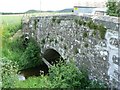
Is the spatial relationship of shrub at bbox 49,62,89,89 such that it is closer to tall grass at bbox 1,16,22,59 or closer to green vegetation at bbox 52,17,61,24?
green vegetation at bbox 52,17,61,24

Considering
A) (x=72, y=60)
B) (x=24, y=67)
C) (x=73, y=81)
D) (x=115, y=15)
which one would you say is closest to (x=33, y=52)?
(x=24, y=67)

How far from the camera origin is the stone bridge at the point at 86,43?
8.09 meters

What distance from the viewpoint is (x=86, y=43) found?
9.47m

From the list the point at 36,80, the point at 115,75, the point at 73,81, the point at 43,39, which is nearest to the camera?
the point at 115,75

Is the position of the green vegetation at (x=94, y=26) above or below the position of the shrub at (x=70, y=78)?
above

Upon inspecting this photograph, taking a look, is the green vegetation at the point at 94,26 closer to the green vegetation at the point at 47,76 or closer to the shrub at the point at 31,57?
the green vegetation at the point at 47,76

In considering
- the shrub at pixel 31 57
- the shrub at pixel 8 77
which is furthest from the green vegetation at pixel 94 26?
the shrub at pixel 31 57

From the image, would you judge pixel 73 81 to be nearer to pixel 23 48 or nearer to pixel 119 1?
pixel 119 1

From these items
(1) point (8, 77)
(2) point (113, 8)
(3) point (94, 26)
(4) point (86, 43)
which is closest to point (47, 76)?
(1) point (8, 77)

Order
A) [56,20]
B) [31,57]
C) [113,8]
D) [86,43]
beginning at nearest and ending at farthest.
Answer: [113,8], [86,43], [56,20], [31,57]

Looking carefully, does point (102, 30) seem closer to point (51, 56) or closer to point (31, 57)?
point (51, 56)

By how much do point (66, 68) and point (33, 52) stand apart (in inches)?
172

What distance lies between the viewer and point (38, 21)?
45.2 feet

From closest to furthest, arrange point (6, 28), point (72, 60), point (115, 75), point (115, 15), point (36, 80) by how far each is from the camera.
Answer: point (115, 75)
point (115, 15)
point (72, 60)
point (36, 80)
point (6, 28)
